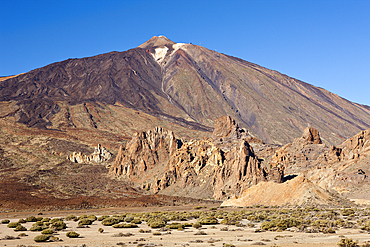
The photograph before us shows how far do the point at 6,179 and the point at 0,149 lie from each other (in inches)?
2060

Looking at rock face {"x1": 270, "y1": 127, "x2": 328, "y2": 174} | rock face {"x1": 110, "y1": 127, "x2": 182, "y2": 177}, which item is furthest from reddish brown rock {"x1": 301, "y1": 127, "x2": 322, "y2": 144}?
rock face {"x1": 110, "y1": 127, "x2": 182, "y2": 177}

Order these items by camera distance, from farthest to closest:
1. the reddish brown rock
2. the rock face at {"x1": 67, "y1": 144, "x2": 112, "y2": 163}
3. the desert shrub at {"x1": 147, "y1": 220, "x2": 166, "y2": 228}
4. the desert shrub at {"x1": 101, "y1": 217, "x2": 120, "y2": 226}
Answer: the rock face at {"x1": 67, "y1": 144, "x2": 112, "y2": 163}, the reddish brown rock, the desert shrub at {"x1": 101, "y1": 217, "x2": 120, "y2": 226}, the desert shrub at {"x1": 147, "y1": 220, "x2": 166, "y2": 228}

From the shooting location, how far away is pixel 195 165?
93.2 meters

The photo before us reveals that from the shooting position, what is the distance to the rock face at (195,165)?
78.7m

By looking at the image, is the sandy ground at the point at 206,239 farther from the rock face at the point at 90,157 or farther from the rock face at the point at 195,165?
the rock face at the point at 90,157

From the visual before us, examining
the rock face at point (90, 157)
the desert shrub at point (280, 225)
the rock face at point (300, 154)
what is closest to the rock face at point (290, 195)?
the desert shrub at point (280, 225)

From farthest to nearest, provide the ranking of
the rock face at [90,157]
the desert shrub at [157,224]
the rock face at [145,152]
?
1. the rock face at [90,157]
2. the rock face at [145,152]
3. the desert shrub at [157,224]

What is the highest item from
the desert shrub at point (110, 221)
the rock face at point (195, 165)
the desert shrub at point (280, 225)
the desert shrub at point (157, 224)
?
the rock face at point (195, 165)

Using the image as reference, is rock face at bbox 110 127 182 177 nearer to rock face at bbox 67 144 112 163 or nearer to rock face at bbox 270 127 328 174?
rock face at bbox 67 144 112 163

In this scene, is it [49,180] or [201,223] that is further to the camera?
[49,180]

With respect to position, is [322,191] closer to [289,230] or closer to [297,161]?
[289,230]

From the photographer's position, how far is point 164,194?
89.3 m

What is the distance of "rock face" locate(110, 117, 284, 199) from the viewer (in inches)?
3096

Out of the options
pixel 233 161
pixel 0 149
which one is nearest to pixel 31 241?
pixel 233 161
